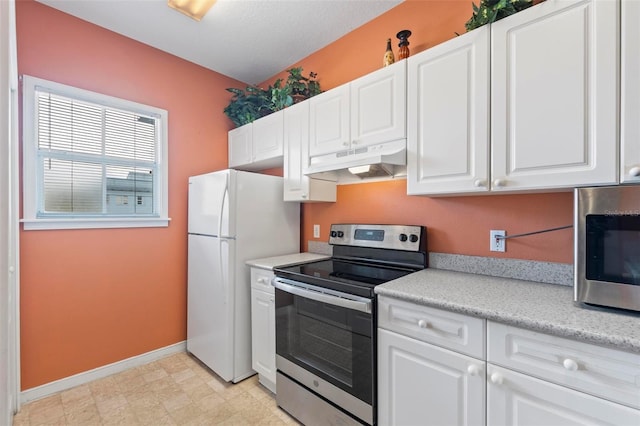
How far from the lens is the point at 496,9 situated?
1.35 metres

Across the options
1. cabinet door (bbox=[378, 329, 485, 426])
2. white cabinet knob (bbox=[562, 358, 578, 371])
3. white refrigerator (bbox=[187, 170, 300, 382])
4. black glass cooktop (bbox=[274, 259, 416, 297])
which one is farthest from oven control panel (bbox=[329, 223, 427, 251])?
white cabinet knob (bbox=[562, 358, 578, 371])

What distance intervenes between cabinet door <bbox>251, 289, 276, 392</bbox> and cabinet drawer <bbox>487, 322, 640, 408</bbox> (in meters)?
1.38

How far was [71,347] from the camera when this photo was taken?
218 centimetres

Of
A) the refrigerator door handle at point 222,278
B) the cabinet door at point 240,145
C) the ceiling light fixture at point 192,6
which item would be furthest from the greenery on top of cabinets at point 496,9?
the refrigerator door handle at point 222,278

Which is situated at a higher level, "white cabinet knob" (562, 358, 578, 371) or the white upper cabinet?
the white upper cabinet

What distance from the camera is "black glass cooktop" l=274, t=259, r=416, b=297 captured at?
1517mm

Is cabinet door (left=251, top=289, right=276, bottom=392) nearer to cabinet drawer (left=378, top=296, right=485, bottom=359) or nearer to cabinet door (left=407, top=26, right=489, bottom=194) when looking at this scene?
cabinet drawer (left=378, top=296, right=485, bottom=359)

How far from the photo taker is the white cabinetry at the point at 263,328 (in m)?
2.04

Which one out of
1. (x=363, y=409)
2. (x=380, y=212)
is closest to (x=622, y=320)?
(x=363, y=409)

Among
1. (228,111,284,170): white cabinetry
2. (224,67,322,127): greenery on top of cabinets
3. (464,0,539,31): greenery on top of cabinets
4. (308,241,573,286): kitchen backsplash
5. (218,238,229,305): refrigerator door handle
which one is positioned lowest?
(218,238,229,305): refrigerator door handle

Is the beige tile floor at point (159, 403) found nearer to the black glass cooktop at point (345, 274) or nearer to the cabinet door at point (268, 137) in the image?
the black glass cooktop at point (345, 274)

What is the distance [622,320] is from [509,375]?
0.41m

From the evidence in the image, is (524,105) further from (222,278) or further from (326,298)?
(222,278)

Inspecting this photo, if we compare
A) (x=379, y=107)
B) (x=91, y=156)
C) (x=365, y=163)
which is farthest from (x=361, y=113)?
(x=91, y=156)
